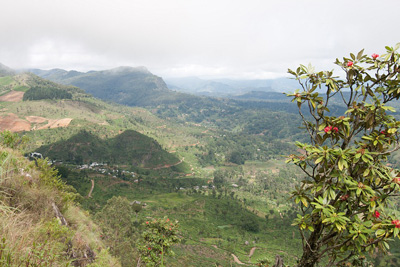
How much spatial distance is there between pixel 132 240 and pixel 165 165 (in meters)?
76.4

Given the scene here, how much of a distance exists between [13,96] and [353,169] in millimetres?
167312

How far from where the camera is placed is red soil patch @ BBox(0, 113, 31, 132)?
87756mm

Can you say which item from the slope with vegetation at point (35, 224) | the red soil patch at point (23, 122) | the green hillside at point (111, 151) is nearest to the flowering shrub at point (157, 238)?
the slope with vegetation at point (35, 224)

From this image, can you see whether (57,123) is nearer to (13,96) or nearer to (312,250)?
(13,96)

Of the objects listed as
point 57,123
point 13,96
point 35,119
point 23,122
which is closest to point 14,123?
point 23,122

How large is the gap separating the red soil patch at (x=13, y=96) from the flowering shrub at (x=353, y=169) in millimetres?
159679

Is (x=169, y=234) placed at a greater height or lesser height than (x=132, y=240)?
greater

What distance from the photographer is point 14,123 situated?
90375mm

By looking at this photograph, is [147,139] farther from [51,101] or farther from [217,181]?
[51,101]

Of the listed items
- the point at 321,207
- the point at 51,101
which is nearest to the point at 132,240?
the point at 321,207

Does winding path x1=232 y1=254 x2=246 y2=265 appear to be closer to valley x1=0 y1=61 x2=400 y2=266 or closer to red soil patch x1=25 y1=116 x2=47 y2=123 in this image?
valley x1=0 y1=61 x2=400 y2=266

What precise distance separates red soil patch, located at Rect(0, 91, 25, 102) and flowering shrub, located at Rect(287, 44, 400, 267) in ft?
524

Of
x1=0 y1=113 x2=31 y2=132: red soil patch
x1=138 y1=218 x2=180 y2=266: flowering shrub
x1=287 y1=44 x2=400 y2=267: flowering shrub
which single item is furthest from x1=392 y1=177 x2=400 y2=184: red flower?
x1=0 y1=113 x2=31 y2=132: red soil patch

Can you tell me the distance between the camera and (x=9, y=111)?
99438mm
